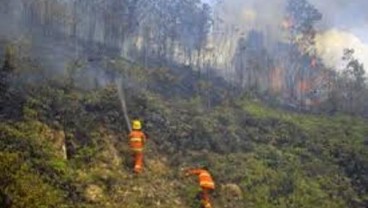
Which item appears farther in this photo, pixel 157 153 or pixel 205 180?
pixel 157 153

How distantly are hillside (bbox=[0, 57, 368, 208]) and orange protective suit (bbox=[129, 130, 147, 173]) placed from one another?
0.38 metres

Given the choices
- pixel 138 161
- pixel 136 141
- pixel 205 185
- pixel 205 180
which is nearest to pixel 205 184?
pixel 205 185

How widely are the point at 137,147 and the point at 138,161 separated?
0.74 metres

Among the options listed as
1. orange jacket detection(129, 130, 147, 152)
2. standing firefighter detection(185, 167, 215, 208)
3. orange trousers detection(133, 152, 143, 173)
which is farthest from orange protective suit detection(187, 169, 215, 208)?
orange jacket detection(129, 130, 147, 152)

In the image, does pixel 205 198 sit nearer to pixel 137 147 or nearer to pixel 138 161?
pixel 138 161

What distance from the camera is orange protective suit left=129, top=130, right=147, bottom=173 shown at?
86.7 ft

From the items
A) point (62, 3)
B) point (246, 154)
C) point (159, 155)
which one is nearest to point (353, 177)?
point (246, 154)

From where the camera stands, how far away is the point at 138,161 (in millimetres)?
26578

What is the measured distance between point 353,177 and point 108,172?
589 inches

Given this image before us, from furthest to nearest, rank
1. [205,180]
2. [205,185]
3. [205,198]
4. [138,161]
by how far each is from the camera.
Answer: [138,161] < [205,180] < [205,185] < [205,198]

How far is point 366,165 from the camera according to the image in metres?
33.8

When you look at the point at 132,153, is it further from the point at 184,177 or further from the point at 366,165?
the point at 366,165

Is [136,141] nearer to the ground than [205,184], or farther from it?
farther from it

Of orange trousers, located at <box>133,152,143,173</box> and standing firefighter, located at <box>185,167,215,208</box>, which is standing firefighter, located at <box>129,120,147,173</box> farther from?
standing firefighter, located at <box>185,167,215,208</box>
